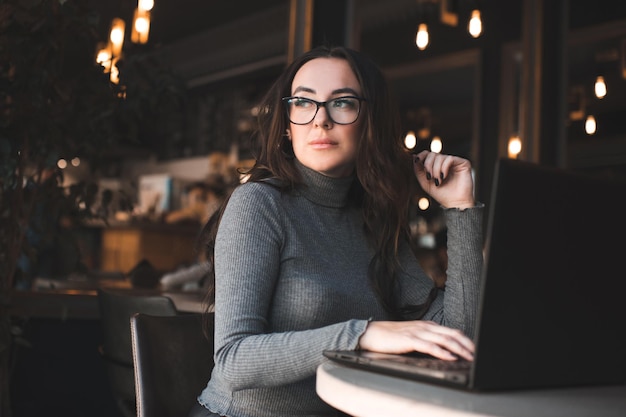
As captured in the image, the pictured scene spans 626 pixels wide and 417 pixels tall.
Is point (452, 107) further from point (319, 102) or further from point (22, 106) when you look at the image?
point (319, 102)

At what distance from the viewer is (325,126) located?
1.62 meters

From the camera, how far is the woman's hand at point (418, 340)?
3.65 feet

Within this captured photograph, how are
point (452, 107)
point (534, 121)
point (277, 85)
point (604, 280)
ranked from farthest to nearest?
point (452, 107), point (534, 121), point (277, 85), point (604, 280)

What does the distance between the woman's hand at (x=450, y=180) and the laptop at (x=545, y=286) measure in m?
0.59

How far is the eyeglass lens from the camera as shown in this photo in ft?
5.32

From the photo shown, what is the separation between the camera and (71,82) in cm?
265

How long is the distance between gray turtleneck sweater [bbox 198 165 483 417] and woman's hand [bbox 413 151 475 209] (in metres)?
0.03

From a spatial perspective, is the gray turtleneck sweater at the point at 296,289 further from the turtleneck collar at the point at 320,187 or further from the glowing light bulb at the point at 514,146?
the glowing light bulb at the point at 514,146

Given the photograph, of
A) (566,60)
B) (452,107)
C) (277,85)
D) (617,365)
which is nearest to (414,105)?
(452,107)

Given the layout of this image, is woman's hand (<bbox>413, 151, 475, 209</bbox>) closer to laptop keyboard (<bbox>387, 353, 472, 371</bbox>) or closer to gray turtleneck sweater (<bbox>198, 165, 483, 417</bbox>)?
gray turtleneck sweater (<bbox>198, 165, 483, 417</bbox>)

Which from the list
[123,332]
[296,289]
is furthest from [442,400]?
[123,332]

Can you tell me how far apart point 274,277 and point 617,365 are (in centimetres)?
63

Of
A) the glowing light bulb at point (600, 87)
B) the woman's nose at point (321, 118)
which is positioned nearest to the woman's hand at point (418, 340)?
the woman's nose at point (321, 118)

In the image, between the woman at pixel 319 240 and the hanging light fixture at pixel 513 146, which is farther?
the hanging light fixture at pixel 513 146
